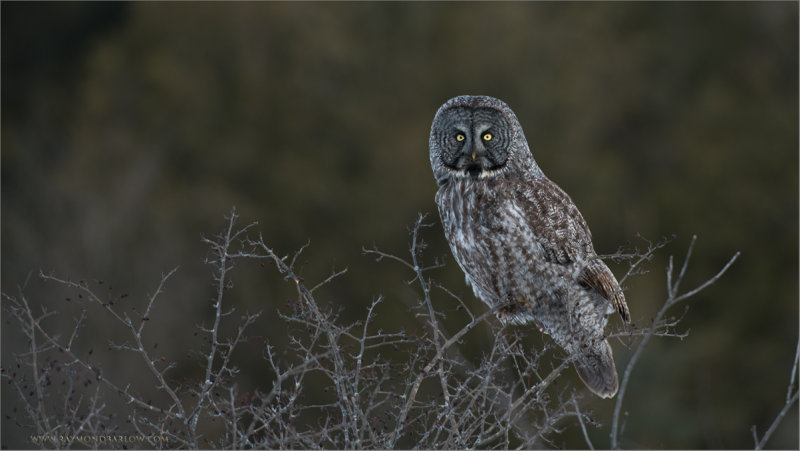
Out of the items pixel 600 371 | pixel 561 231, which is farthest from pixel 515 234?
pixel 600 371

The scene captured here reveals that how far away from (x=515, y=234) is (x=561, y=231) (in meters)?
0.23

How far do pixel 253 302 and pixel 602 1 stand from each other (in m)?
11.3

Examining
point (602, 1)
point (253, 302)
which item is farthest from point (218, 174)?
point (602, 1)

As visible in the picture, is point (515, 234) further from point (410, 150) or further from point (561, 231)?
point (410, 150)

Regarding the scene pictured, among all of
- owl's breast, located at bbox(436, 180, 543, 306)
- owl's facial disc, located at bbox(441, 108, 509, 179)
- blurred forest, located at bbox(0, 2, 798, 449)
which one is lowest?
Answer: blurred forest, located at bbox(0, 2, 798, 449)

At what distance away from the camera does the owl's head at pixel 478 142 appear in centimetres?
541

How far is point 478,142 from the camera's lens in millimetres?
5418

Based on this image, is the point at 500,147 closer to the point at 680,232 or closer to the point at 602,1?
the point at 680,232

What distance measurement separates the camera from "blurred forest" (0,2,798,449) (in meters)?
15.5

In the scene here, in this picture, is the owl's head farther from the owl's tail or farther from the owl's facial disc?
the owl's tail

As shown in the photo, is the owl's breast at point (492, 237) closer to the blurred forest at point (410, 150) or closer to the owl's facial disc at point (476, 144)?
the owl's facial disc at point (476, 144)

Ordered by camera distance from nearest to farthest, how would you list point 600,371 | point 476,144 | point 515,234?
point 515,234
point 476,144
point 600,371

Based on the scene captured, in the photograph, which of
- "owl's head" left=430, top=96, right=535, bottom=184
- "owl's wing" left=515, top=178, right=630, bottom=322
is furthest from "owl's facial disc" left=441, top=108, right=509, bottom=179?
"owl's wing" left=515, top=178, right=630, bottom=322

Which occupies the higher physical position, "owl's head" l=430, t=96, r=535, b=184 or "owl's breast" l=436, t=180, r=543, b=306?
"owl's head" l=430, t=96, r=535, b=184
